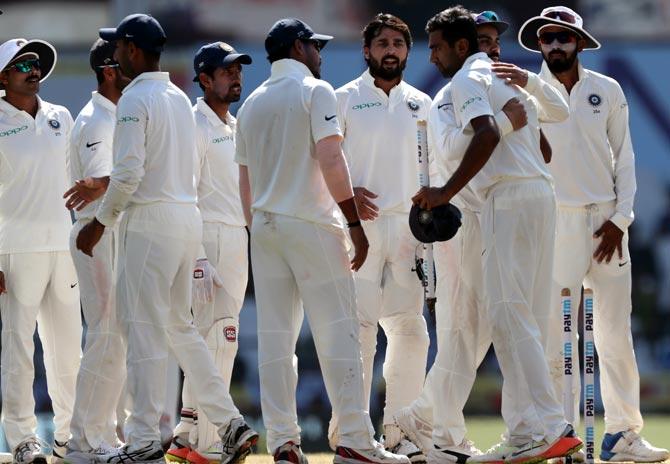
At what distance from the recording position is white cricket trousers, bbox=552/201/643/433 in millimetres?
8070

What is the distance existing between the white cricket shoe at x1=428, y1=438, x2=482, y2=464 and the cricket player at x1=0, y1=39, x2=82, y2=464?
1853 millimetres

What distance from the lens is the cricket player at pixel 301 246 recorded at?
7016mm

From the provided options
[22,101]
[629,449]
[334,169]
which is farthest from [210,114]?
[629,449]

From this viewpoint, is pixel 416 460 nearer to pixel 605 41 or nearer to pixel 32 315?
pixel 32 315

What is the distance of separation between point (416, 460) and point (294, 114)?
1.85 meters

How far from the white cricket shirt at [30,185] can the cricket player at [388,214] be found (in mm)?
1462

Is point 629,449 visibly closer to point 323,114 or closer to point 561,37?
point 561,37

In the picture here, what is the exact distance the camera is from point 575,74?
8.26 metres

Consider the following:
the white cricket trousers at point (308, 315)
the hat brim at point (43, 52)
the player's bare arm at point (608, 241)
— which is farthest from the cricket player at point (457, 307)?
the hat brim at point (43, 52)

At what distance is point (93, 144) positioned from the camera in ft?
25.3

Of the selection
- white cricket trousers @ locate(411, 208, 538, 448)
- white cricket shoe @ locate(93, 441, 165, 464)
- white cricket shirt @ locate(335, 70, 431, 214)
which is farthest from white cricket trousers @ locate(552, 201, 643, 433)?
white cricket shoe @ locate(93, 441, 165, 464)

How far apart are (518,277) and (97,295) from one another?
1.96 m

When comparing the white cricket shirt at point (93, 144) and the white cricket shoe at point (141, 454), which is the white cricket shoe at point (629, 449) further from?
the white cricket shirt at point (93, 144)

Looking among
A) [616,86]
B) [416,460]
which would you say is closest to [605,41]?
[616,86]
